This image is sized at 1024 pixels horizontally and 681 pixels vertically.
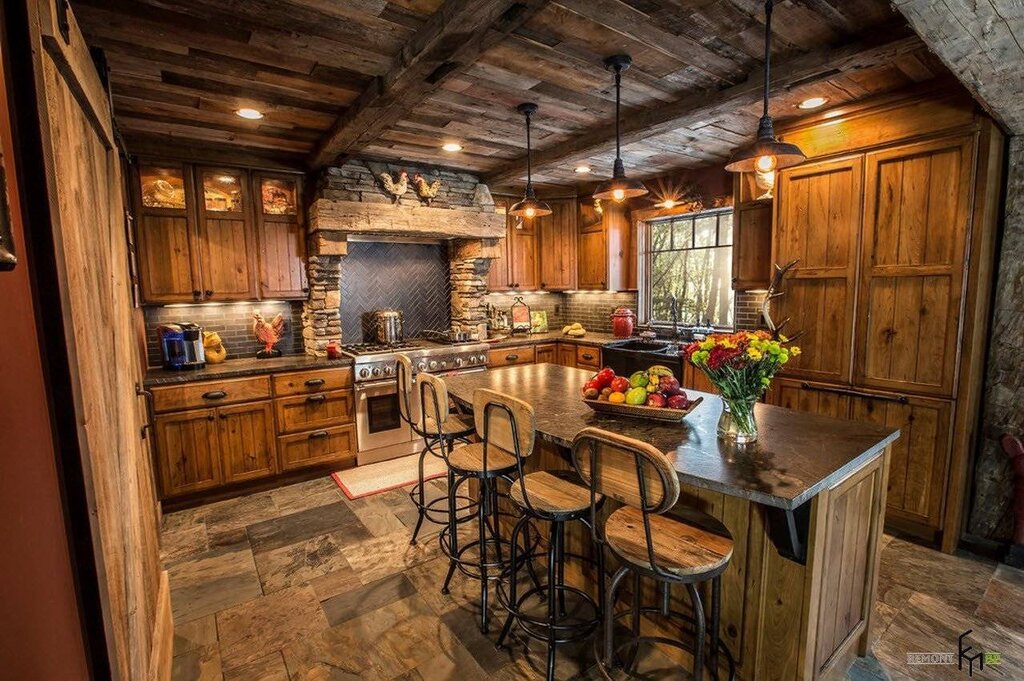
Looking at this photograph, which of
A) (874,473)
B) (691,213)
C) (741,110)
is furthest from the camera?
(691,213)

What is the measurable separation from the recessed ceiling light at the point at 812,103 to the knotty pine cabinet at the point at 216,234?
3737 millimetres

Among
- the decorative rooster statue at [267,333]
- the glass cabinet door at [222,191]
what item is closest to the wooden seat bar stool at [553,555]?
the decorative rooster statue at [267,333]

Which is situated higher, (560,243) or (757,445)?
(560,243)

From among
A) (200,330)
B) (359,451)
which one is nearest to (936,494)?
(359,451)

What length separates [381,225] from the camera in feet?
13.8

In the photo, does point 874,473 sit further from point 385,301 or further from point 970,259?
point 385,301

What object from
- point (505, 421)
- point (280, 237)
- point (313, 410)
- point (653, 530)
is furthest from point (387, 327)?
point (653, 530)

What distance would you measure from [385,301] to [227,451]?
76.3 inches

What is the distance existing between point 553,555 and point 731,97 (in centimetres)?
245

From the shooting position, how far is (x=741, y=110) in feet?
10.1

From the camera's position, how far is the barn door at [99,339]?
0.96 m

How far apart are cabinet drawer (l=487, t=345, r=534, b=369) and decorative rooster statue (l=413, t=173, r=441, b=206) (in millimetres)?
1530

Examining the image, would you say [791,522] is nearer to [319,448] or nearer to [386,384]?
[386,384]

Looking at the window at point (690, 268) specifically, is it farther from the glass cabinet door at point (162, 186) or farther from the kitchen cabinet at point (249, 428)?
the glass cabinet door at point (162, 186)
